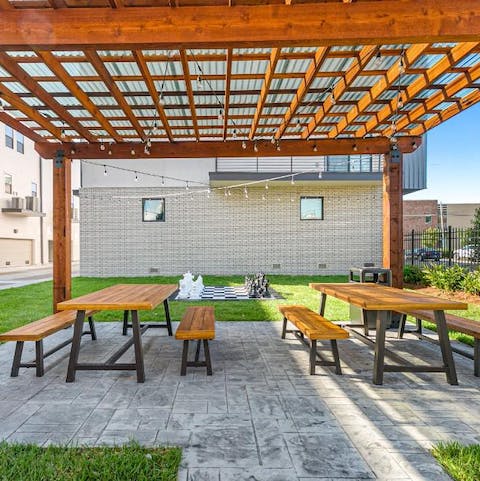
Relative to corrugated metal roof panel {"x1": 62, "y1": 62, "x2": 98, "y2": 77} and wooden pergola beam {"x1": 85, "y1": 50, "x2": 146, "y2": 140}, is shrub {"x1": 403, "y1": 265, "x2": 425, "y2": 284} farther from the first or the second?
corrugated metal roof panel {"x1": 62, "y1": 62, "x2": 98, "y2": 77}

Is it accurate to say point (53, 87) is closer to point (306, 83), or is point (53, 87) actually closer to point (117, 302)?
point (117, 302)

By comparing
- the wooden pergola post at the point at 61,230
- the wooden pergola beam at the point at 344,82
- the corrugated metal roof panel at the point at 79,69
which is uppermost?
the corrugated metal roof panel at the point at 79,69

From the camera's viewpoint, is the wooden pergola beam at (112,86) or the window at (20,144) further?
the window at (20,144)

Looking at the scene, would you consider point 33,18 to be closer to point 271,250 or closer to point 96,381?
point 96,381

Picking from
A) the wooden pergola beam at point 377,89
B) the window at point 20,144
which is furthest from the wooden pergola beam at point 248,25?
the window at point 20,144

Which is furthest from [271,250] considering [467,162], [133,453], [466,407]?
[467,162]

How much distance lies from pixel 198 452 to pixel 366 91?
5508mm

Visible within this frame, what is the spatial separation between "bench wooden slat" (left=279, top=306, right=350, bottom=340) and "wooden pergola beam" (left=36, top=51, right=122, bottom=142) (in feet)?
14.2

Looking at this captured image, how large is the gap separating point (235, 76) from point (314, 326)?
11.8 feet

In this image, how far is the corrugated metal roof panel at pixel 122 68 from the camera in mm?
4973

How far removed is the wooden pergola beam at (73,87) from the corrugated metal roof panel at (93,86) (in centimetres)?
15

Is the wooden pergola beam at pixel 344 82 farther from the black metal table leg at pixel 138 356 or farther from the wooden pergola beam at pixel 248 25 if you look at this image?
the black metal table leg at pixel 138 356

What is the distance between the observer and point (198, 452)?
8.56ft

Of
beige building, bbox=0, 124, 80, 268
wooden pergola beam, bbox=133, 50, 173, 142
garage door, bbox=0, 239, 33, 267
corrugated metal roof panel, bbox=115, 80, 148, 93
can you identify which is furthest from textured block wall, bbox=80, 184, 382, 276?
garage door, bbox=0, 239, 33, 267
